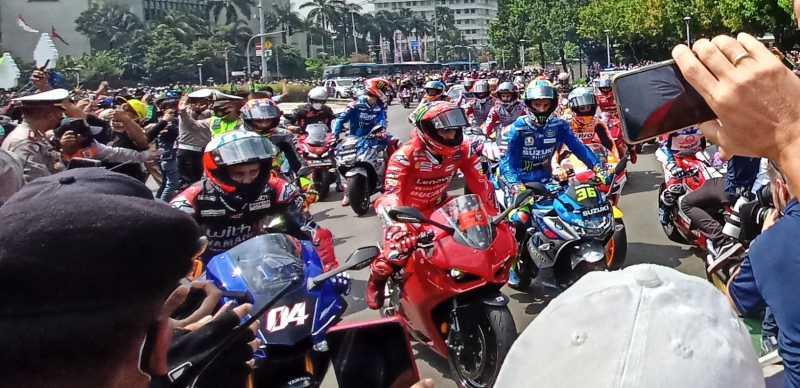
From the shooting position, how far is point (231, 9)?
306 ft

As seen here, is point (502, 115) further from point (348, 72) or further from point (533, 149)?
point (348, 72)

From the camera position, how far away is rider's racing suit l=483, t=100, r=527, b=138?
40.3 feet

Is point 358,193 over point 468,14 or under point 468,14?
under

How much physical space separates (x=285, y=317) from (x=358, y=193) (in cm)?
725

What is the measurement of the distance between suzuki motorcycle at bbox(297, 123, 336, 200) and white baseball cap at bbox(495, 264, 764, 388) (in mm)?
10626

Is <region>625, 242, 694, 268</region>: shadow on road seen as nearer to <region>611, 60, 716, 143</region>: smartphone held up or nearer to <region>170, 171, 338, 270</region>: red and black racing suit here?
<region>170, 171, 338, 270</region>: red and black racing suit

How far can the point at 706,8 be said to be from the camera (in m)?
33.2

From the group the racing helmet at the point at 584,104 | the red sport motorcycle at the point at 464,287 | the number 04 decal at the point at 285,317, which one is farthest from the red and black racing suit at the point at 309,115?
the number 04 decal at the point at 285,317

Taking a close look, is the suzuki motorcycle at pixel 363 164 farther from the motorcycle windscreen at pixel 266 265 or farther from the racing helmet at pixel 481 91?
the motorcycle windscreen at pixel 266 265

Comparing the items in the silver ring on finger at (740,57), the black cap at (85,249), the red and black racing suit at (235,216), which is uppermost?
the silver ring on finger at (740,57)

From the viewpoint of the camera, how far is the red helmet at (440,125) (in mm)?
5266

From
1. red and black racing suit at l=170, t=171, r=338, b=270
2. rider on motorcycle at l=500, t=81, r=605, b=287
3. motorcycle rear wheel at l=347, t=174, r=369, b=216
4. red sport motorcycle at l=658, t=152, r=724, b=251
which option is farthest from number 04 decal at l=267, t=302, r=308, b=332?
motorcycle rear wheel at l=347, t=174, r=369, b=216

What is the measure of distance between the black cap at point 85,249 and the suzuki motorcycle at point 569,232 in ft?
14.2

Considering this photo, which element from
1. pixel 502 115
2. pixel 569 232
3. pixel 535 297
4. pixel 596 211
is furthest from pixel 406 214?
pixel 502 115
